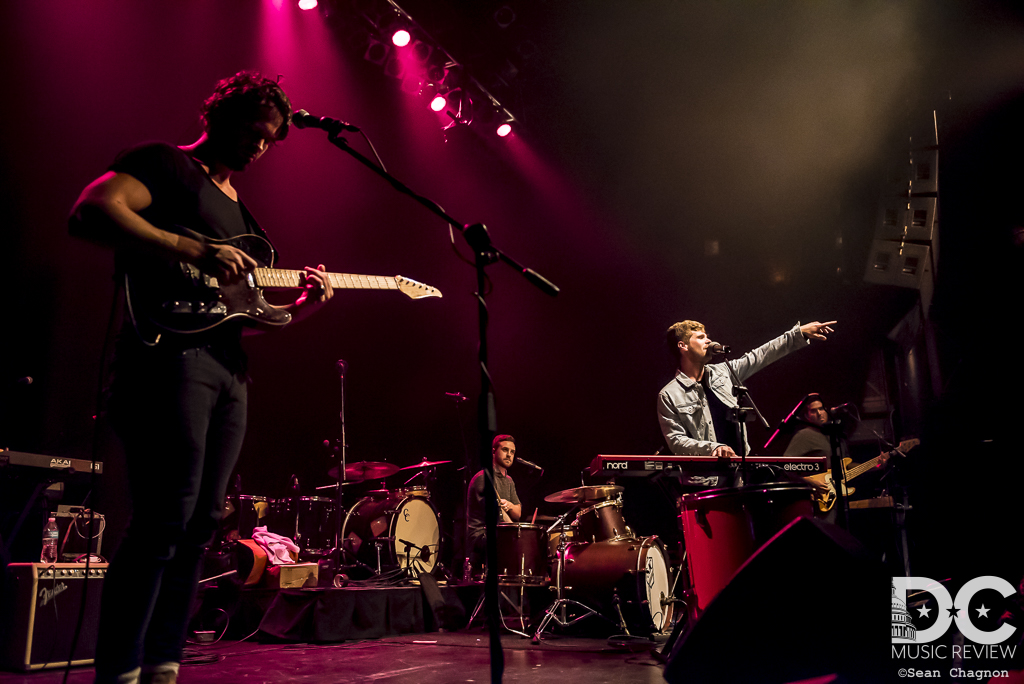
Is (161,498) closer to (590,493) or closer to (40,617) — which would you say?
(40,617)

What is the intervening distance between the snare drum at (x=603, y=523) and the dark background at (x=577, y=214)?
208 cm

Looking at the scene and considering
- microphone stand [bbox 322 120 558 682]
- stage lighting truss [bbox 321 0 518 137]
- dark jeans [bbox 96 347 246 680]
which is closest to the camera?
dark jeans [bbox 96 347 246 680]

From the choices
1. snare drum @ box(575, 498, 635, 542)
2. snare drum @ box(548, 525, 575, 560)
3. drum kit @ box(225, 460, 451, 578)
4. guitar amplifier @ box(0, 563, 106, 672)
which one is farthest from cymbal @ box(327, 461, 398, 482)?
guitar amplifier @ box(0, 563, 106, 672)

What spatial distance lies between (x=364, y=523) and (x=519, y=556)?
184cm

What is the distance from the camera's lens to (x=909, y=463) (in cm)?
727

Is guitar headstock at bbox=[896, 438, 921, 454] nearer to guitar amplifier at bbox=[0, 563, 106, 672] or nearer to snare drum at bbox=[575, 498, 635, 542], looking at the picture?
snare drum at bbox=[575, 498, 635, 542]

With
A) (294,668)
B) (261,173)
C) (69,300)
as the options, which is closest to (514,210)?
(261,173)

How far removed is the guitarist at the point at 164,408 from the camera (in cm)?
173

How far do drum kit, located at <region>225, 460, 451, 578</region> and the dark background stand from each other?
90 centimetres

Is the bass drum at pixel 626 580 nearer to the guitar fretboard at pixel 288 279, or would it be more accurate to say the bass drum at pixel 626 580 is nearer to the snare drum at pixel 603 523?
the snare drum at pixel 603 523

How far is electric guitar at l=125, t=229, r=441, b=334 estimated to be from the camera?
189 centimetres

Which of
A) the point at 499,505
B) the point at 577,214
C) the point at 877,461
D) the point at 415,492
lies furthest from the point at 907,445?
the point at 415,492

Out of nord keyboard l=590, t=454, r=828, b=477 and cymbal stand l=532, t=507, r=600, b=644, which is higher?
nord keyboard l=590, t=454, r=828, b=477

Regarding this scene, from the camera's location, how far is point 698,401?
15.0 ft
